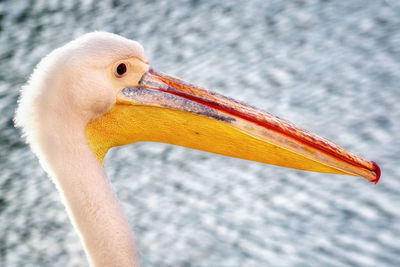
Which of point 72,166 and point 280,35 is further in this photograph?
point 280,35

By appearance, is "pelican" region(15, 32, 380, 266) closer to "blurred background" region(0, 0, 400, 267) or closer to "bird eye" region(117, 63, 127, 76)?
"bird eye" region(117, 63, 127, 76)

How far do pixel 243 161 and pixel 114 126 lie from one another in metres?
2.44

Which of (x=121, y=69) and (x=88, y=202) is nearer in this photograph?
(x=88, y=202)

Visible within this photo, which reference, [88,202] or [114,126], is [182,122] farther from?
[88,202]

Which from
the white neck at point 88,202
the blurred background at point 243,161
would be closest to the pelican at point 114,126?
the white neck at point 88,202

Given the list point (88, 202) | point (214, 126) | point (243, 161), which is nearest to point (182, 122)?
point (214, 126)

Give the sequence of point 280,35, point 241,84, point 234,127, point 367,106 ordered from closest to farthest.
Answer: point 234,127
point 367,106
point 241,84
point 280,35

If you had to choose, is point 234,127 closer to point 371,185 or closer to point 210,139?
point 210,139

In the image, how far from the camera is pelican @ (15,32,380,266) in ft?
6.03

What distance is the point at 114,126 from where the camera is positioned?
80.0 inches

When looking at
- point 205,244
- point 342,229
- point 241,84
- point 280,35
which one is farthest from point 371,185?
point 280,35

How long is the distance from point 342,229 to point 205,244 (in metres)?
0.85

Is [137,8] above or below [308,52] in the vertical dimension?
above

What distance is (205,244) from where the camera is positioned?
3.71 meters
